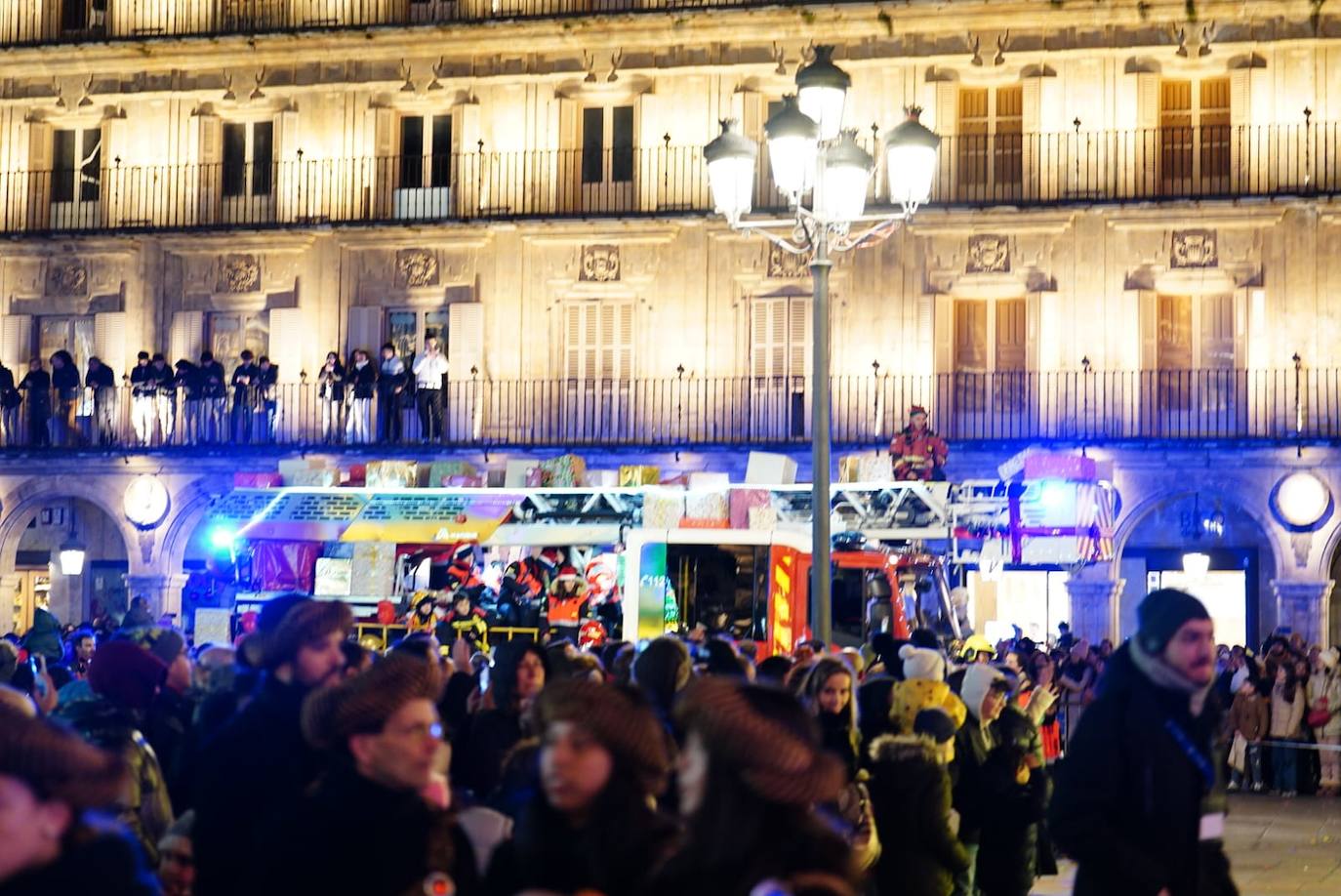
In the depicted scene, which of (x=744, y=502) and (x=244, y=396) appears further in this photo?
(x=244, y=396)

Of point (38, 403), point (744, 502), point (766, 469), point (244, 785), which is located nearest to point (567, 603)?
point (744, 502)

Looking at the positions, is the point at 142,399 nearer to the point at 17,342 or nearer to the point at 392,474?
the point at 17,342

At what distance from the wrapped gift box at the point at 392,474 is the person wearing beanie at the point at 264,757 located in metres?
18.9

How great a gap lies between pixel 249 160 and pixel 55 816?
27938 mm

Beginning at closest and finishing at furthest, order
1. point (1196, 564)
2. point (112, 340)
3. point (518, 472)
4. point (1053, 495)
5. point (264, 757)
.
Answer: point (264, 757)
point (1053, 495)
point (518, 472)
point (1196, 564)
point (112, 340)

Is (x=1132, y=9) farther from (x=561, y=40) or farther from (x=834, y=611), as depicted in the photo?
(x=834, y=611)

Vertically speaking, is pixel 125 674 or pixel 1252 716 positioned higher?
pixel 125 674

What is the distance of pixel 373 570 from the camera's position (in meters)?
22.5

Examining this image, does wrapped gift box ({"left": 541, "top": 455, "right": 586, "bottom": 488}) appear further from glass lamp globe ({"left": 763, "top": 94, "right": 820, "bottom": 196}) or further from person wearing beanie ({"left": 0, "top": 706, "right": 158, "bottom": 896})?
person wearing beanie ({"left": 0, "top": 706, "right": 158, "bottom": 896})

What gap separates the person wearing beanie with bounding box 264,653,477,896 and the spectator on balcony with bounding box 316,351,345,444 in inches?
975

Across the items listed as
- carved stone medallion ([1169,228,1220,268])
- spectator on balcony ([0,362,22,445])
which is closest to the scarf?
carved stone medallion ([1169,228,1220,268])

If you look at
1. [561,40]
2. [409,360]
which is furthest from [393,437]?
[561,40]

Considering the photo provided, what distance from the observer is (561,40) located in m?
29.8

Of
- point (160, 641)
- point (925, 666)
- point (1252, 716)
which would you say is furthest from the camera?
point (1252, 716)
